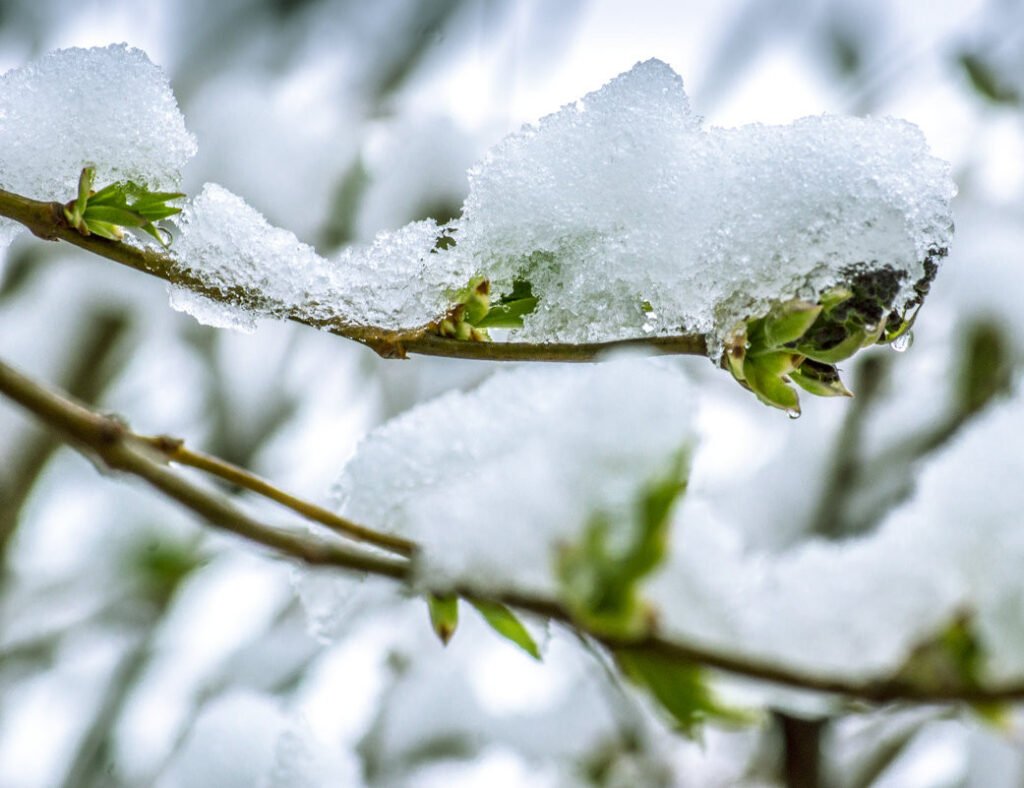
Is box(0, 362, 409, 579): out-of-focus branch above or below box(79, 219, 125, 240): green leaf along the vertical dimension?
below

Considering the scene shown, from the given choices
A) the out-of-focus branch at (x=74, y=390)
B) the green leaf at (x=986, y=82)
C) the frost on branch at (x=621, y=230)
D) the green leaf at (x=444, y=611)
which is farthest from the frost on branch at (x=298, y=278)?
the green leaf at (x=986, y=82)

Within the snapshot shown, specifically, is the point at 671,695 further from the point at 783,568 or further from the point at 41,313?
the point at 41,313

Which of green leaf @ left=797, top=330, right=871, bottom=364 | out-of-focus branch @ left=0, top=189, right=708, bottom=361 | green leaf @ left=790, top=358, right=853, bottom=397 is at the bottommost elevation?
out-of-focus branch @ left=0, top=189, right=708, bottom=361

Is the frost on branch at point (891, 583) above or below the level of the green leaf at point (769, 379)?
below

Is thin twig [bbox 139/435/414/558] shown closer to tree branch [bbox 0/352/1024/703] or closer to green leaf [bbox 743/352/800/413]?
tree branch [bbox 0/352/1024/703]

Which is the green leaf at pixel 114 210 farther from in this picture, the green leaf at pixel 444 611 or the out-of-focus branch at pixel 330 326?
the green leaf at pixel 444 611

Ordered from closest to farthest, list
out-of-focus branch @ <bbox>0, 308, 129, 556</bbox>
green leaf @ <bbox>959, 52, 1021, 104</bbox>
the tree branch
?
the tree branch → out-of-focus branch @ <bbox>0, 308, 129, 556</bbox> → green leaf @ <bbox>959, 52, 1021, 104</bbox>

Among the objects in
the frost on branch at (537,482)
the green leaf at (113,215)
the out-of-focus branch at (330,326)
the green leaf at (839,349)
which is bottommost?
the frost on branch at (537,482)

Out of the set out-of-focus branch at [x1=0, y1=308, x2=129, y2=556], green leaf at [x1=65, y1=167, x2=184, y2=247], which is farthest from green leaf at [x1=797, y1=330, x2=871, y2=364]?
out-of-focus branch at [x1=0, y1=308, x2=129, y2=556]
